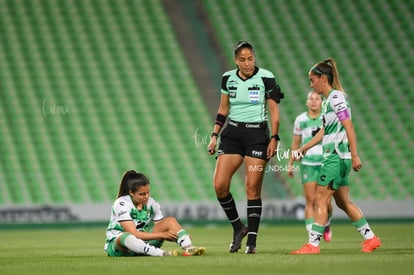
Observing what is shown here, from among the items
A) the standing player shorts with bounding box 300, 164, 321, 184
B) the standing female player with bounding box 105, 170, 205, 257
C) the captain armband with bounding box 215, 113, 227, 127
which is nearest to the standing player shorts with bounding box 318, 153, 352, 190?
the captain armband with bounding box 215, 113, 227, 127

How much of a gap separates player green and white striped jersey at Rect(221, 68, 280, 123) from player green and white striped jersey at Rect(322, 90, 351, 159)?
0.61m

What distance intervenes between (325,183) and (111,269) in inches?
100

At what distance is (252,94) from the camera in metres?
9.11

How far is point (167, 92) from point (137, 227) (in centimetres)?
1334

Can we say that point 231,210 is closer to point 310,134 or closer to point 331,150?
point 331,150

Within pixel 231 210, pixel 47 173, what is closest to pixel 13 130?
pixel 47 173

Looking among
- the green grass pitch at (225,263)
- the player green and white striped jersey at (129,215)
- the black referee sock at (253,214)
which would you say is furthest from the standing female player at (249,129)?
the player green and white striped jersey at (129,215)

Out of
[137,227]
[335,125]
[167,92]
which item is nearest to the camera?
[137,227]

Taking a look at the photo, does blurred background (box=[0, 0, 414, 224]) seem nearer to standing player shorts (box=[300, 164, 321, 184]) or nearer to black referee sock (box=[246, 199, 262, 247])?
standing player shorts (box=[300, 164, 321, 184])

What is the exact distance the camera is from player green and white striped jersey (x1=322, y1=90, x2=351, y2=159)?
870cm

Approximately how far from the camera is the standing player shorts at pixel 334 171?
8773 mm

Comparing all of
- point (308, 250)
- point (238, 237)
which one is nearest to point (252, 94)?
point (238, 237)

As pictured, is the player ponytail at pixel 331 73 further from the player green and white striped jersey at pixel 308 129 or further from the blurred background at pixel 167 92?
the blurred background at pixel 167 92

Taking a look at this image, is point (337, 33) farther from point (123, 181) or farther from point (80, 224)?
point (123, 181)
